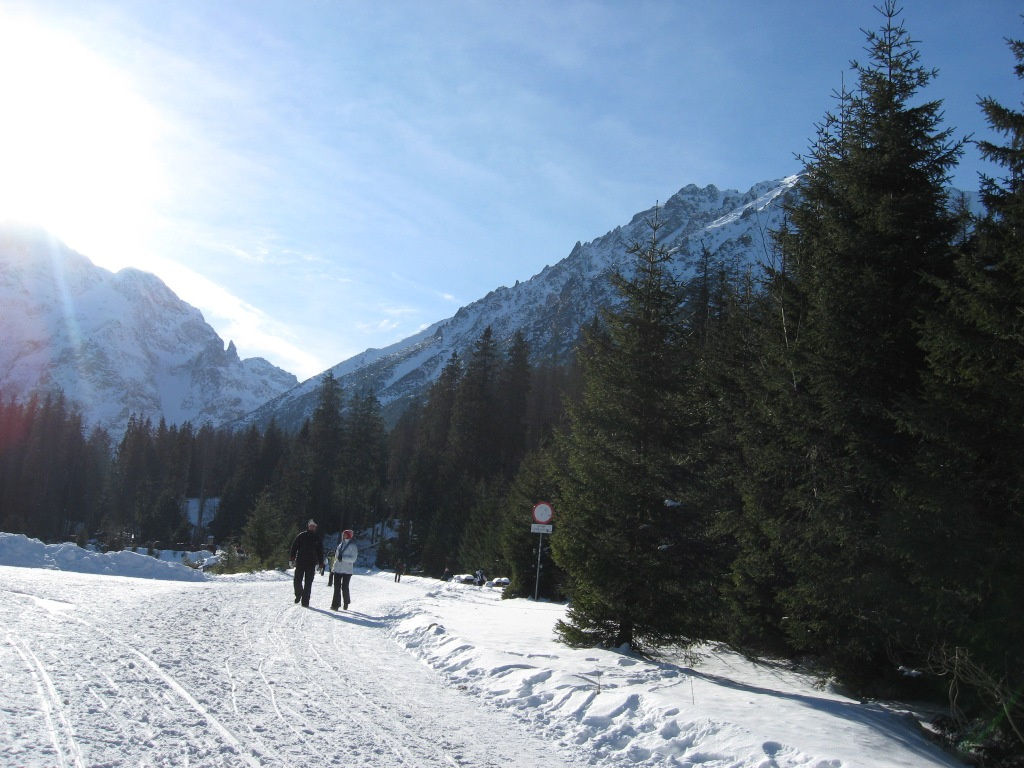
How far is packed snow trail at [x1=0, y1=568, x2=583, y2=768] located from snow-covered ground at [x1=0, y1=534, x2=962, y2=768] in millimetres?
23

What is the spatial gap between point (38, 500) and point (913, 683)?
9083 centimetres

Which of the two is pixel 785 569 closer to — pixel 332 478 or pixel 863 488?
pixel 863 488

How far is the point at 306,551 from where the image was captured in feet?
49.6

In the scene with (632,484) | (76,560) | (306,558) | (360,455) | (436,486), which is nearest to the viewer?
(632,484)

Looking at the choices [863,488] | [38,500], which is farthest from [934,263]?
[38,500]

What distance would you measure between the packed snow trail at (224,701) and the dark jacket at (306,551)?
401cm

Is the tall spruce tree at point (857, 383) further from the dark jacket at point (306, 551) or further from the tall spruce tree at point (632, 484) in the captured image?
the dark jacket at point (306, 551)

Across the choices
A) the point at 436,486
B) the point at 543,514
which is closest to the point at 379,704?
the point at 543,514

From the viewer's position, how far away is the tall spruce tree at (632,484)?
10.5 m

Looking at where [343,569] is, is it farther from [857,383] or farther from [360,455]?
[360,455]

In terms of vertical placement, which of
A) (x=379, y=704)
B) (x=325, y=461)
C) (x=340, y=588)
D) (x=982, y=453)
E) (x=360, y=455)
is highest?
(x=360, y=455)

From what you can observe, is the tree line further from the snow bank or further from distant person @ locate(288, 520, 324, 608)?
the snow bank

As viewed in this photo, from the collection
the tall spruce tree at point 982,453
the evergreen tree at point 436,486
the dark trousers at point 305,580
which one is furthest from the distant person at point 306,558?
the evergreen tree at point 436,486

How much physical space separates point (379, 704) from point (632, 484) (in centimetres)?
552
